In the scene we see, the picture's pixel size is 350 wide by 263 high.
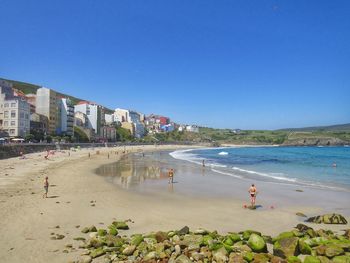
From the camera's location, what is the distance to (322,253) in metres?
9.39

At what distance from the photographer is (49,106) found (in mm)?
108062

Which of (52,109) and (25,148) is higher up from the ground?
(52,109)

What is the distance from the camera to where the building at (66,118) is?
11574cm

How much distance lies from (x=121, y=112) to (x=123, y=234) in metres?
188

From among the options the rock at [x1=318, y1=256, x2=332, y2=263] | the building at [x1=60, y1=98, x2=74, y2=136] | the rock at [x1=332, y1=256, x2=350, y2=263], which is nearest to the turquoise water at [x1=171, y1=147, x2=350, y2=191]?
the rock at [x1=332, y1=256, x2=350, y2=263]

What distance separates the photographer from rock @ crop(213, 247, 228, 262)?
8.77m

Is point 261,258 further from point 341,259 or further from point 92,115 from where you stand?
point 92,115

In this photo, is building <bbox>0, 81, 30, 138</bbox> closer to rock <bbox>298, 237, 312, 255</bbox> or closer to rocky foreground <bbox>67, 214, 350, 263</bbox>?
rocky foreground <bbox>67, 214, 350, 263</bbox>

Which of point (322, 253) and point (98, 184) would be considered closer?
point (322, 253)

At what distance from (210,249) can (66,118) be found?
375ft

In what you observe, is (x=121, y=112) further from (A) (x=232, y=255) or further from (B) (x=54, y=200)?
(A) (x=232, y=255)

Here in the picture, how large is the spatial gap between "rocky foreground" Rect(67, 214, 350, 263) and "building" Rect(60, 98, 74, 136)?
110313 millimetres

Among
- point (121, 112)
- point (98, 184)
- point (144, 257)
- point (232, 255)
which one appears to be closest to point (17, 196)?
point (98, 184)

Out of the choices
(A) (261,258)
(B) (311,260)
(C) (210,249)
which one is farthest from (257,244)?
(B) (311,260)
